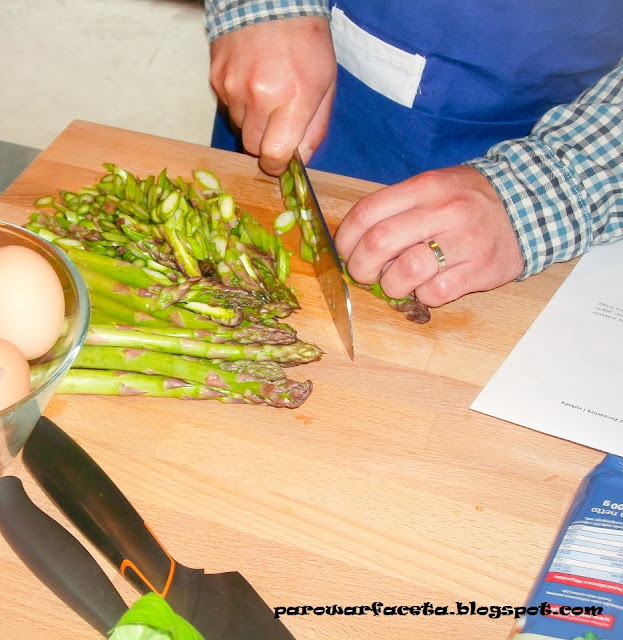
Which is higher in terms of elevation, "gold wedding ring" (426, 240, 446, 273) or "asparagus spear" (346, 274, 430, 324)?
"gold wedding ring" (426, 240, 446, 273)

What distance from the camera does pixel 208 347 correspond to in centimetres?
105

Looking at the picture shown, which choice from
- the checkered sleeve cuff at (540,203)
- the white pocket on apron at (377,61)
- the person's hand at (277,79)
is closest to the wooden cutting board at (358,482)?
the checkered sleeve cuff at (540,203)

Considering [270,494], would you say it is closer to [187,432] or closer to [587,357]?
[187,432]

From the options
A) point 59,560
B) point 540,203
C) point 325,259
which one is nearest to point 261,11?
point 325,259

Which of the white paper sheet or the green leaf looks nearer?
the green leaf

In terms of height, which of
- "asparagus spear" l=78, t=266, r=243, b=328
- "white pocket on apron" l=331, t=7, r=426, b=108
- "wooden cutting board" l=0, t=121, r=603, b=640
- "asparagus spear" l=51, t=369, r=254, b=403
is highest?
"white pocket on apron" l=331, t=7, r=426, b=108

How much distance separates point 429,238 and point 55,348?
56cm

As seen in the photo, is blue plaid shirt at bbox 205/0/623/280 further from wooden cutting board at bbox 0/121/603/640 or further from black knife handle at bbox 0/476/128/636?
black knife handle at bbox 0/476/128/636

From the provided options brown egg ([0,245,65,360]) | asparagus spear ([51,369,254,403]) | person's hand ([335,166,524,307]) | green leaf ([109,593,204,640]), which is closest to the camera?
green leaf ([109,593,204,640])

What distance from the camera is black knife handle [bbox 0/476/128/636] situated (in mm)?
765

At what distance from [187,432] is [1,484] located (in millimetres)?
226

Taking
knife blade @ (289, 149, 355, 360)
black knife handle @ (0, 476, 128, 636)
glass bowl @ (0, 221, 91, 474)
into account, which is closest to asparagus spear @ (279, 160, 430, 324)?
knife blade @ (289, 149, 355, 360)

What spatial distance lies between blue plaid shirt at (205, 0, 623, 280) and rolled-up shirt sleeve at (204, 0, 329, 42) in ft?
1.24

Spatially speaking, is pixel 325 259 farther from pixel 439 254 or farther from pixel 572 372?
pixel 572 372
